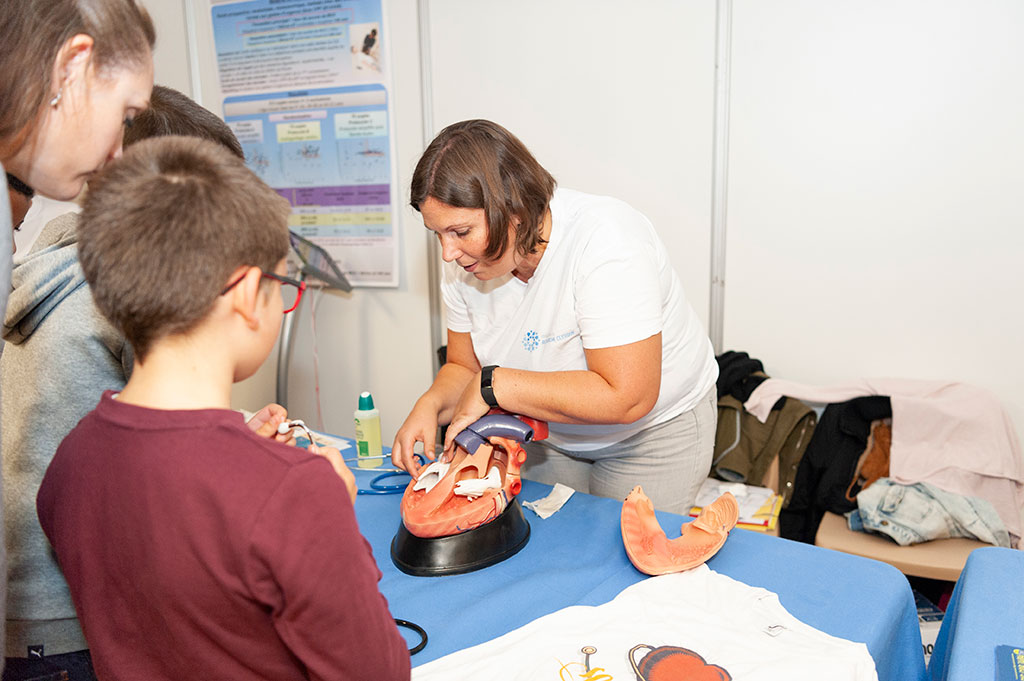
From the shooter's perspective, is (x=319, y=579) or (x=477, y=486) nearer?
(x=319, y=579)

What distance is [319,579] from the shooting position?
67 cm

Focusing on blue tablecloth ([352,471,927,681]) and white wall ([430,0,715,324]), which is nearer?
blue tablecloth ([352,471,927,681])

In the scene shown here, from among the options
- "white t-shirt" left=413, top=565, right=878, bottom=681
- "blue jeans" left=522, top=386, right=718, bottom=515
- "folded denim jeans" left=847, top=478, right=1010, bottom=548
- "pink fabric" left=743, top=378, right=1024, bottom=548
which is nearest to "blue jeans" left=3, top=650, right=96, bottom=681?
"white t-shirt" left=413, top=565, right=878, bottom=681

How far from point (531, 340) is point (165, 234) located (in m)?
1.00

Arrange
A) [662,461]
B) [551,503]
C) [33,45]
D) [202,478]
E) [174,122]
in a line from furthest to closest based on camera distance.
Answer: [662,461], [551,503], [174,122], [33,45], [202,478]

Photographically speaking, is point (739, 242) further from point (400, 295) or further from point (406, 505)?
point (406, 505)

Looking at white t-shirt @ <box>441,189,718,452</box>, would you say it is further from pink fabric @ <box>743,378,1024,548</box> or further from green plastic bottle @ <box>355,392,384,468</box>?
pink fabric @ <box>743,378,1024,548</box>

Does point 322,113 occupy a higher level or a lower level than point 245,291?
higher

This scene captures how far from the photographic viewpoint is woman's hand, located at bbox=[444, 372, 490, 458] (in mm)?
1453

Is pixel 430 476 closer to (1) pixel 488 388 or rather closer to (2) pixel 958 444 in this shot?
(1) pixel 488 388

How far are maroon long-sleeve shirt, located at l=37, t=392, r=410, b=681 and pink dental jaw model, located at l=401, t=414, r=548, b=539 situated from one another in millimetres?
534

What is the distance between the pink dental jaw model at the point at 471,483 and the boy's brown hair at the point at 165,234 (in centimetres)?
69

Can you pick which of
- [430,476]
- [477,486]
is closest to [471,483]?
[477,486]

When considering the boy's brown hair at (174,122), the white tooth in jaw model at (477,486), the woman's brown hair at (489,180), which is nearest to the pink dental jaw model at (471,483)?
the white tooth in jaw model at (477,486)
